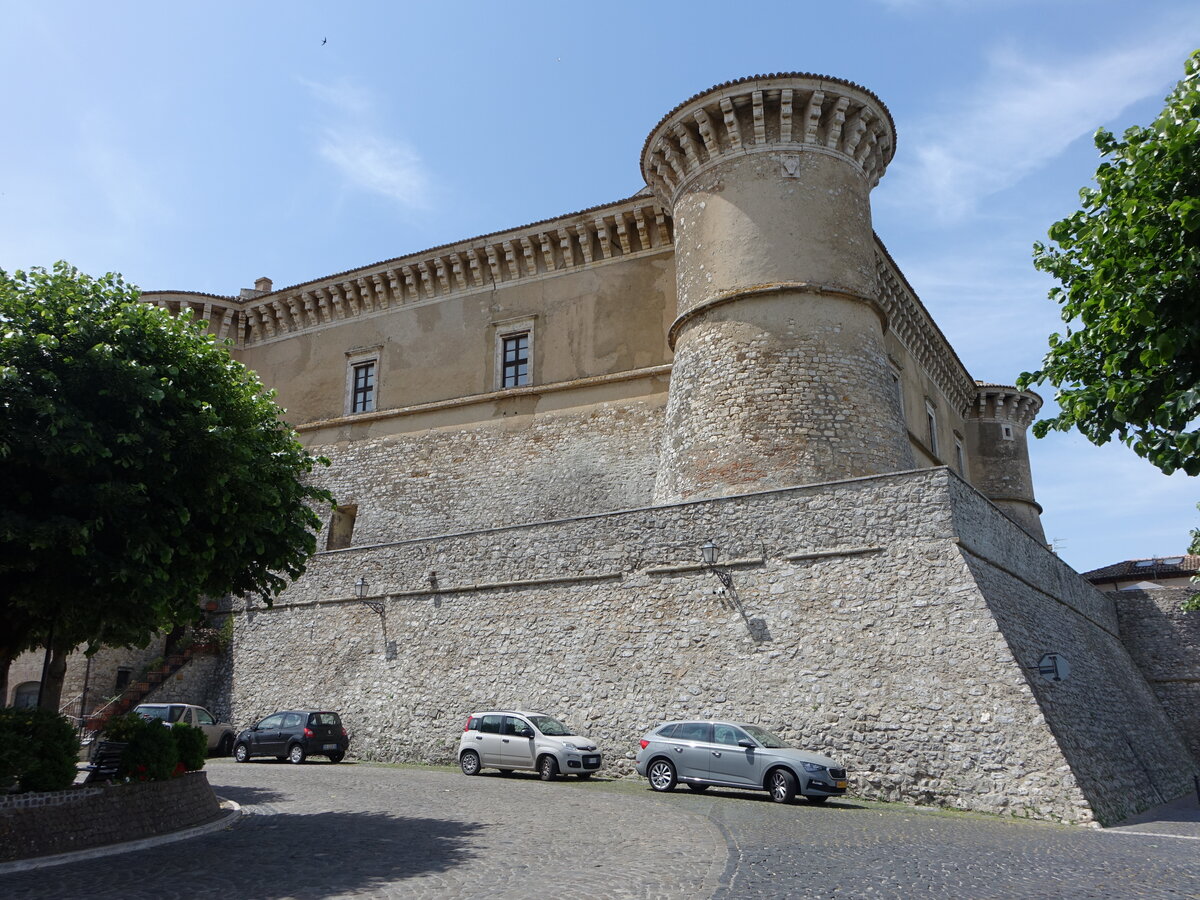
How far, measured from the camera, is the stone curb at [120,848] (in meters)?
8.97

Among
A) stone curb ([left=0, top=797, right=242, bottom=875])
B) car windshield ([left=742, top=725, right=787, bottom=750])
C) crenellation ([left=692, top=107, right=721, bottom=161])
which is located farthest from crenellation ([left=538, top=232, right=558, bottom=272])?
stone curb ([left=0, top=797, right=242, bottom=875])

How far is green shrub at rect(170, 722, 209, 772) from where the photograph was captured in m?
12.1

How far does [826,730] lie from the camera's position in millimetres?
14922

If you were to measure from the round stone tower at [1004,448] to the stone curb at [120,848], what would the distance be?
29177 mm

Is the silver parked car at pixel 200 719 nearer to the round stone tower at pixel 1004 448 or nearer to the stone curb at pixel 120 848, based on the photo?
the stone curb at pixel 120 848

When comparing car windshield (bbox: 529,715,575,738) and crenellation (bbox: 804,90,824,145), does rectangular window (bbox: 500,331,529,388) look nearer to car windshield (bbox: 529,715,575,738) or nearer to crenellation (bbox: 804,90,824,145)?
crenellation (bbox: 804,90,824,145)

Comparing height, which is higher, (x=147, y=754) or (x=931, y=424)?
(x=931, y=424)

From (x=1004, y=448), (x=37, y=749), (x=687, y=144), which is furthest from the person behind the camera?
(x=1004, y=448)

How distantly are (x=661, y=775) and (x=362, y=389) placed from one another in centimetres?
1843

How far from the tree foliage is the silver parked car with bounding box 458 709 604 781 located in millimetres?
10046

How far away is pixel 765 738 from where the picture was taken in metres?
14.2

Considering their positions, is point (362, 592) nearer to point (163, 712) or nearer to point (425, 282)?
point (163, 712)

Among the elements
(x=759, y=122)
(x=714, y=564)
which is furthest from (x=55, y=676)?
Answer: (x=759, y=122)

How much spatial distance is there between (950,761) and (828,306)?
10.3 metres
